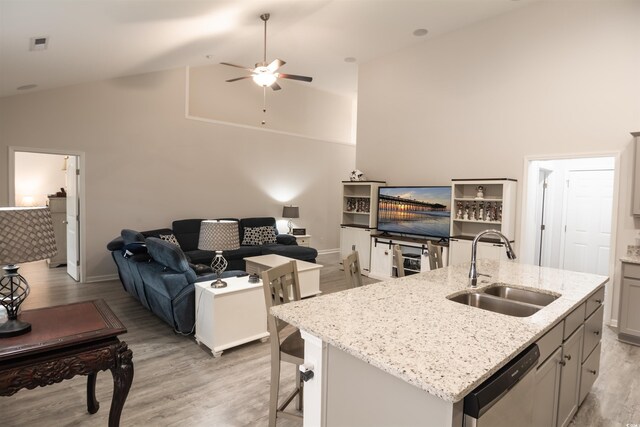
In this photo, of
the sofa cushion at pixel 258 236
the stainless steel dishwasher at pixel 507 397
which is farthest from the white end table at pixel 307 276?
the stainless steel dishwasher at pixel 507 397

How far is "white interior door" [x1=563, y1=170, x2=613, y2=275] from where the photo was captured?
17.5ft

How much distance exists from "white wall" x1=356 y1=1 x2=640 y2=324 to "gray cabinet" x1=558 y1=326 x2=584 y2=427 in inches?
110

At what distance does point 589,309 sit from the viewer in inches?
87.5

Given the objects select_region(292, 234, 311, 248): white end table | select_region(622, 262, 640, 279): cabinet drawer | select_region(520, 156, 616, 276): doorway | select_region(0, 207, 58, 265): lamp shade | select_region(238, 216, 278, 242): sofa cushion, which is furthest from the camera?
select_region(292, 234, 311, 248): white end table

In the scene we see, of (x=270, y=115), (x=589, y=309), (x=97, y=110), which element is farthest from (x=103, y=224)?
(x=589, y=309)

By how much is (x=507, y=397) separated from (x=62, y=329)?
6.57ft

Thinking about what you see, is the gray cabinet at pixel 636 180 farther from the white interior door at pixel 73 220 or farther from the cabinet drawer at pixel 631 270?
the white interior door at pixel 73 220

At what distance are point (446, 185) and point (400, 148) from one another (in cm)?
113

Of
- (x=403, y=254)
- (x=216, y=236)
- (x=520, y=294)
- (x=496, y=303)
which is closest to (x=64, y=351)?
(x=216, y=236)

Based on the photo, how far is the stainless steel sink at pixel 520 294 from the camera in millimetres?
2133

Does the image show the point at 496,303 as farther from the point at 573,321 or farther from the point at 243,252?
the point at 243,252

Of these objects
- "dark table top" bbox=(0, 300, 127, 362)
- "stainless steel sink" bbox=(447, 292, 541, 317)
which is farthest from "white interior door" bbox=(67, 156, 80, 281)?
"stainless steel sink" bbox=(447, 292, 541, 317)

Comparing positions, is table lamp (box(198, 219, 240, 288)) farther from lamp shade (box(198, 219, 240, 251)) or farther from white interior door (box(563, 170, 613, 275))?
white interior door (box(563, 170, 613, 275))

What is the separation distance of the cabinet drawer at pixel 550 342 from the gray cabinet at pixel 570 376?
0.12m
